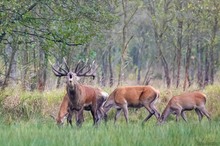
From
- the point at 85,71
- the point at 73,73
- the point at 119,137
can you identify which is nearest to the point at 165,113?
the point at 85,71

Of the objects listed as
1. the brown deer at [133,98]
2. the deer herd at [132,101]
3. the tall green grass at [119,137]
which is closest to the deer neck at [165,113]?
the deer herd at [132,101]

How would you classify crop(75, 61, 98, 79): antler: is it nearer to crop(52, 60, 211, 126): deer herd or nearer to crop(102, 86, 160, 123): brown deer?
crop(52, 60, 211, 126): deer herd

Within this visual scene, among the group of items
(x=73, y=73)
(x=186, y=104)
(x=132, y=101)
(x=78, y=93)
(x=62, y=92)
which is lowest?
(x=186, y=104)

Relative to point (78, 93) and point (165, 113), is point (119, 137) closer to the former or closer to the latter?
point (78, 93)

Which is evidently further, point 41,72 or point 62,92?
point 41,72

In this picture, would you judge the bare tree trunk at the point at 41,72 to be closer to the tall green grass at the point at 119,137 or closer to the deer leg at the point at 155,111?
the deer leg at the point at 155,111

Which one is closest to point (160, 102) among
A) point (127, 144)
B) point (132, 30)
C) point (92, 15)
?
point (92, 15)

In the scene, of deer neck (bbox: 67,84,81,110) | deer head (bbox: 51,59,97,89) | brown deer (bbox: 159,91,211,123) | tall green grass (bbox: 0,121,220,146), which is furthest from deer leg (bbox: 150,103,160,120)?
tall green grass (bbox: 0,121,220,146)

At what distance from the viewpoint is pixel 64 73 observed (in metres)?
15.2

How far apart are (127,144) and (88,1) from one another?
6795 mm

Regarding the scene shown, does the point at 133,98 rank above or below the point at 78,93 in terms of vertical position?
below

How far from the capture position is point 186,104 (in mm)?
18125

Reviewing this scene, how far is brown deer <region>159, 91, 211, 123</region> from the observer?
17969 millimetres

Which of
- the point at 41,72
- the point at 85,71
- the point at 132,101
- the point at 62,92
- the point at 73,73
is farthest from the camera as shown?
the point at 41,72
